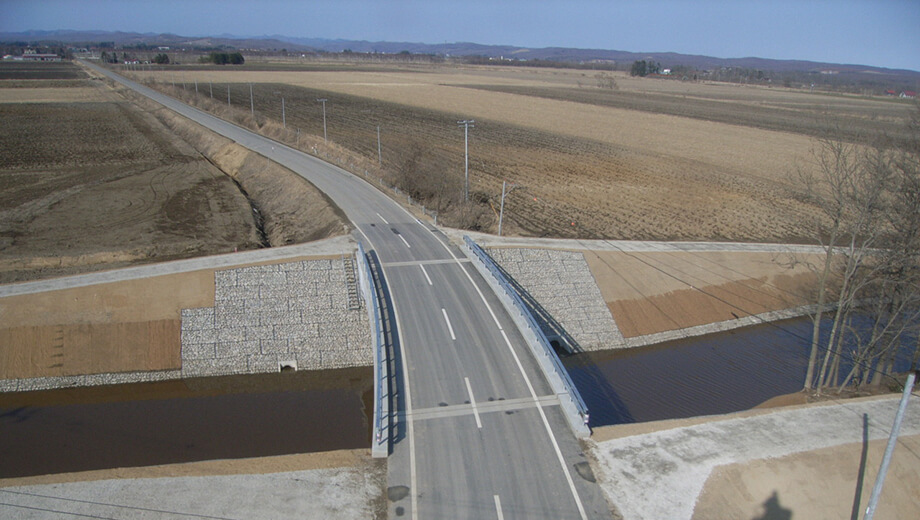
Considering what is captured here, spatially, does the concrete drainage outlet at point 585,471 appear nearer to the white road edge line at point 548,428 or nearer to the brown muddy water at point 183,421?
the white road edge line at point 548,428

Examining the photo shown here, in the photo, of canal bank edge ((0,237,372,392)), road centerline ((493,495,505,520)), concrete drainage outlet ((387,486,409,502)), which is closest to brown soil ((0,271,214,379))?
canal bank edge ((0,237,372,392))

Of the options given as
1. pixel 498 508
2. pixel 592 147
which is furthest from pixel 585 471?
pixel 592 147

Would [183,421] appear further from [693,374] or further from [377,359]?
[693,374]

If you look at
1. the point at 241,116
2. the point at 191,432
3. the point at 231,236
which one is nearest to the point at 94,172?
the point at 231,236

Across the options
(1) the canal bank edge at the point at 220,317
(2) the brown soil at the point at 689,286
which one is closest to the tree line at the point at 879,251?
(2) the brown soil at the point at 689,286

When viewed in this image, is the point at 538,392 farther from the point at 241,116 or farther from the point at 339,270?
the point at 241,116

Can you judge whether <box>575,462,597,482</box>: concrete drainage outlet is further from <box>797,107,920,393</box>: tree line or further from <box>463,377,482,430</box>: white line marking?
<box>797,107,920,393</box>: tree line
